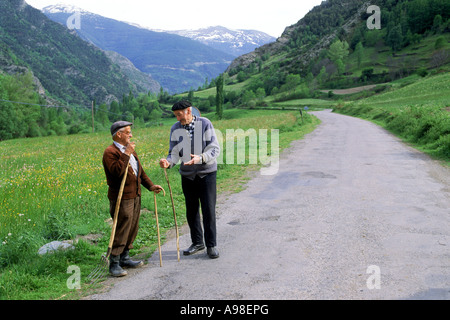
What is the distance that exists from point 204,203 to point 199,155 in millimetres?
847

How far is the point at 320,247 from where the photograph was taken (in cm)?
577

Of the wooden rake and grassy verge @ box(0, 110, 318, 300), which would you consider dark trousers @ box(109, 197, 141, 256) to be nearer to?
the wooden rake

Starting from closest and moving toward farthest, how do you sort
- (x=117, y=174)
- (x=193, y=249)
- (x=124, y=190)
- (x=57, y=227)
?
1. (x=117, y=174)
2. (x=124, y=190)
3. (x=193, y=249)
4. (x=57, y=227)

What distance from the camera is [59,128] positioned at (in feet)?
346

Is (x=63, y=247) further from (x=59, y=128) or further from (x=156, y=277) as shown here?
(x=59, y=128)

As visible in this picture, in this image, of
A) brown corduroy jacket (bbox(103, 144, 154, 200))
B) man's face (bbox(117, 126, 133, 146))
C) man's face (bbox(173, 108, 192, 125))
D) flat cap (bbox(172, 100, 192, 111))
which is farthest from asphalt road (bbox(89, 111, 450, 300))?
flat cap (bbox(172, 100, 192, 111))

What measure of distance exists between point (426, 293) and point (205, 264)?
2.97m

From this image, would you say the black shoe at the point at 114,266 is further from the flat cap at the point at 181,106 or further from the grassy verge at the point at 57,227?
the flat cap at the point at 181,106

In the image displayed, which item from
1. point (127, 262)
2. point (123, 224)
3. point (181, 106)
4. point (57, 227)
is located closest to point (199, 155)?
point (181, 106)

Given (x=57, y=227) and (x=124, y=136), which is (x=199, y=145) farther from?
(x=57, y=227)

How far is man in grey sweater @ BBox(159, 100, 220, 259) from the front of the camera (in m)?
5.64

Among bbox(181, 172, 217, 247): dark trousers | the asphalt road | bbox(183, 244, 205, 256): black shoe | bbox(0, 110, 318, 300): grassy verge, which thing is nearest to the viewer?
the asphalt road

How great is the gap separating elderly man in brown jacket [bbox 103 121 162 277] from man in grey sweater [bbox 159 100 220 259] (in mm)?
687
